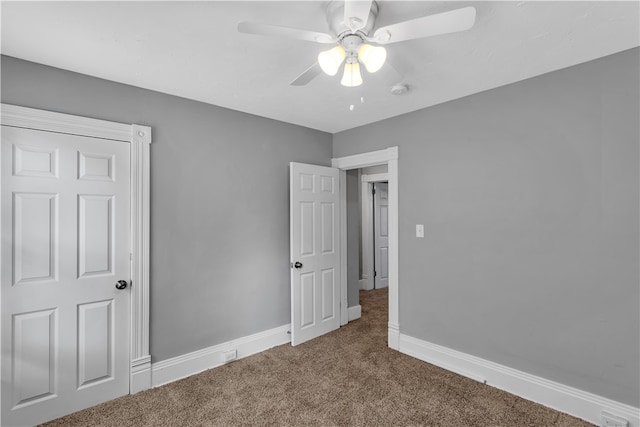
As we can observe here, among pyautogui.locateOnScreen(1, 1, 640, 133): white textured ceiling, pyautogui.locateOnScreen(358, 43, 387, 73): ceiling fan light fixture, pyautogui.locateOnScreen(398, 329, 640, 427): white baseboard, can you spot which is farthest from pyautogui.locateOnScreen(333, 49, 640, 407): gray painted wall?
pyautogui.locateOnScreen(358, 43, 387, 73): ceiling fan light fixture

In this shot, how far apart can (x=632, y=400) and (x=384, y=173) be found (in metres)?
3.96

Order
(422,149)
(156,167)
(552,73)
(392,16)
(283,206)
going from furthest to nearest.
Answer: (283,206), (422,149), (156,167), (552,73), (392,16)

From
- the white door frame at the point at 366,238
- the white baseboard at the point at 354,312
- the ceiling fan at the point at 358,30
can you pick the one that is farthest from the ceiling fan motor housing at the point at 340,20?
the white door frame at the point at 366,238

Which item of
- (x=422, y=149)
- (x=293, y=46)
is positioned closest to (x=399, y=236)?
(x=422, y=149)

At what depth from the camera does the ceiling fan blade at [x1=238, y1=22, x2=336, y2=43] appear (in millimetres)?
1330

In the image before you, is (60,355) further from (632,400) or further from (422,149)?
(632,400)

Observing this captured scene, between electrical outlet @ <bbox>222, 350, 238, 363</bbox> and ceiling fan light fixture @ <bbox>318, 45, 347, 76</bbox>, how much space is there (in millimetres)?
2609

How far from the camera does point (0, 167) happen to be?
1.95m

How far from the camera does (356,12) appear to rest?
4.19 ft

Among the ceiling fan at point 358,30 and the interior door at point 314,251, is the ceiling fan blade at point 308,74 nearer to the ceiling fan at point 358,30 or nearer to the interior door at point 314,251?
the ceiling fan at point 358,30

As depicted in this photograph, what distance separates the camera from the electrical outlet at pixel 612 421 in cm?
194

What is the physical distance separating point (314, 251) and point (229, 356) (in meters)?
1.36

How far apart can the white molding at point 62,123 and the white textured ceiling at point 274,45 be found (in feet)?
1.12

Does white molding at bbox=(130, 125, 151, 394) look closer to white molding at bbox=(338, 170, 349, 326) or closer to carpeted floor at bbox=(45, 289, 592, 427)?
carpeted floor at bbox=(45, 289, 592, 427)
